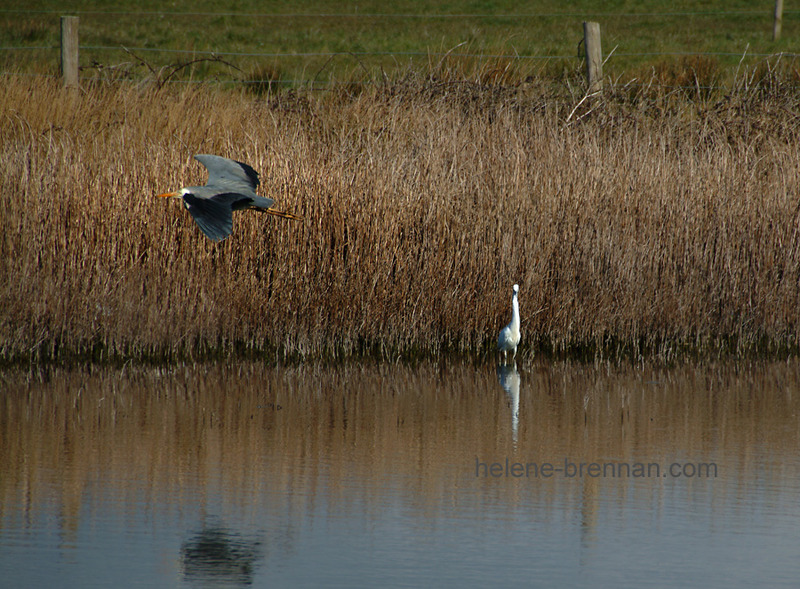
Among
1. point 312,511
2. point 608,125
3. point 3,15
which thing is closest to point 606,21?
point 3,15

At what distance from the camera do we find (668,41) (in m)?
24.1

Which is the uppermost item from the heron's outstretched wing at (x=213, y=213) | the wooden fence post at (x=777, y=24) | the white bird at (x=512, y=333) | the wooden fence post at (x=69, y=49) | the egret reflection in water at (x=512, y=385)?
the wooden fence post at (x=777, y=24)

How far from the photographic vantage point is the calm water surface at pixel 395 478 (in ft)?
12.6

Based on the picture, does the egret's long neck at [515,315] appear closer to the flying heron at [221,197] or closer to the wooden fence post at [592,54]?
the flying heron at [221,197]

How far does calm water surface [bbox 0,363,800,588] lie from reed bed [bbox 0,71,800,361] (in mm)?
577

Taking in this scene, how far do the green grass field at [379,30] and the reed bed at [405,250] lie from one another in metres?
10.8

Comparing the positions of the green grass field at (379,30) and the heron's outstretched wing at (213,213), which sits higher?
the green grass field at (379,30)

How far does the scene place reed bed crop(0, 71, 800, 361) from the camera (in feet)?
23.9

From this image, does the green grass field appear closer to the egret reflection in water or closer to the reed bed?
the reed bed

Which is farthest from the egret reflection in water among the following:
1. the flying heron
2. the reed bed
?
the flying heron

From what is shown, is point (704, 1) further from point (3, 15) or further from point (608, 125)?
point (608, 125)

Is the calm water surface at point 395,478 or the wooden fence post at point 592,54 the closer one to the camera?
the calm water surface at point 395,478

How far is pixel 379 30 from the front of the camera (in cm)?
2816

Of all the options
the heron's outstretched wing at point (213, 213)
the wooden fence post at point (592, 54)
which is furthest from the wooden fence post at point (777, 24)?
the heron's outstretched wing at point (213, 213)
